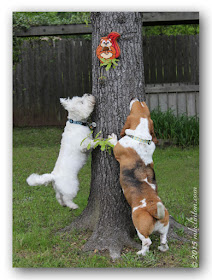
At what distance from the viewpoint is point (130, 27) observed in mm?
3525

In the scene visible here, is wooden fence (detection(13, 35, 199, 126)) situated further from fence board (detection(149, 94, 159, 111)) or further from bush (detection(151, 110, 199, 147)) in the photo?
bush (detection(151, 110, 199, 147))

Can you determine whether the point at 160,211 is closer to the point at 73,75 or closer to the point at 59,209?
the point at 59,209

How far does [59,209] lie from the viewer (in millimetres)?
4559

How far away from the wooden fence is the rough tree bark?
6.76 feet

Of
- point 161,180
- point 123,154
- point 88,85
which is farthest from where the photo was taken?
point 88,85

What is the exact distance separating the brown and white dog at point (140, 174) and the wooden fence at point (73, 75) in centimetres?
238

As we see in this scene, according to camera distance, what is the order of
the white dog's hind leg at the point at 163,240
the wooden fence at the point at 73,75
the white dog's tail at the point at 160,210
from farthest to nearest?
the wooden fence at the point at 73,75 < the white dog's hind leg at the point at 163,240 < the white dog's tail at the point at 160,210

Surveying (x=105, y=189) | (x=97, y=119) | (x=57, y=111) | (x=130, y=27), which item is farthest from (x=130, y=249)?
(x=57, y=111)

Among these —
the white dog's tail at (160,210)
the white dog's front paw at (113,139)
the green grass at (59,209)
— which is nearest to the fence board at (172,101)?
the green grass at (59,209)

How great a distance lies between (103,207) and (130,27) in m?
1.73

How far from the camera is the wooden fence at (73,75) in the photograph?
18.7ft

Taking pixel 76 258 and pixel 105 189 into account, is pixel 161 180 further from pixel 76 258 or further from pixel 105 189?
pixel 76 258

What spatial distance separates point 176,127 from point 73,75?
1.98 meters

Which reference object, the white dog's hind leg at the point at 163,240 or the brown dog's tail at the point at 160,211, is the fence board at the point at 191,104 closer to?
the white dog's hind leg at the point at 163,240
